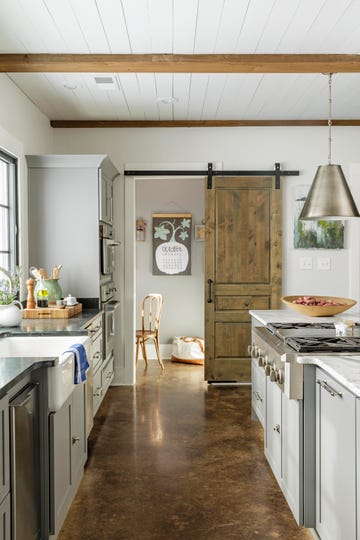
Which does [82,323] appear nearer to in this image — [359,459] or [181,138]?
[359,459]

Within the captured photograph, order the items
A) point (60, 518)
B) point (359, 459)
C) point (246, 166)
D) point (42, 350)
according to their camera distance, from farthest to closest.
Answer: point (246, 166) < point (42, 350) < point (60, 518) < point (359, 459)

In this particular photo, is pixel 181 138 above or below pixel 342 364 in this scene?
above

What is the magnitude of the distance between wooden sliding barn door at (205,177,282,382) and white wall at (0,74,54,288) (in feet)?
5.83

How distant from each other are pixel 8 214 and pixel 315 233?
3.00 m

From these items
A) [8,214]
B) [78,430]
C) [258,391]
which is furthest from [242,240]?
[78,430]

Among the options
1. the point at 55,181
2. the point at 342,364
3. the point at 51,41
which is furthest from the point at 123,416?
the point at 51,41

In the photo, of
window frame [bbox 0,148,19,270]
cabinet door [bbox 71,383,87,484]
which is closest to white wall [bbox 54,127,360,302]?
window frame [bbox 0,148,19,270]

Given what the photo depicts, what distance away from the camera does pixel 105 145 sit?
16.6 ft

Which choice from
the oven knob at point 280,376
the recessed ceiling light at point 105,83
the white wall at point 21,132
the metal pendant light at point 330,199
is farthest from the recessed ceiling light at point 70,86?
the oven knob at point 280,376

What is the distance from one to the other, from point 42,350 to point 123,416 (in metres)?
1.40

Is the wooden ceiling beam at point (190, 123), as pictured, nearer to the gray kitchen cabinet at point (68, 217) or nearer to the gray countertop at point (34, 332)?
the gray kitchen cabinet at point (68, 217)

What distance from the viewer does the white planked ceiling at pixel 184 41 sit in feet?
8.86

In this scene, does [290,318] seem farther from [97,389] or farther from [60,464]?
[60,464]

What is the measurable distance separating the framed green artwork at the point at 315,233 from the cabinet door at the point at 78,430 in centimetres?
305
